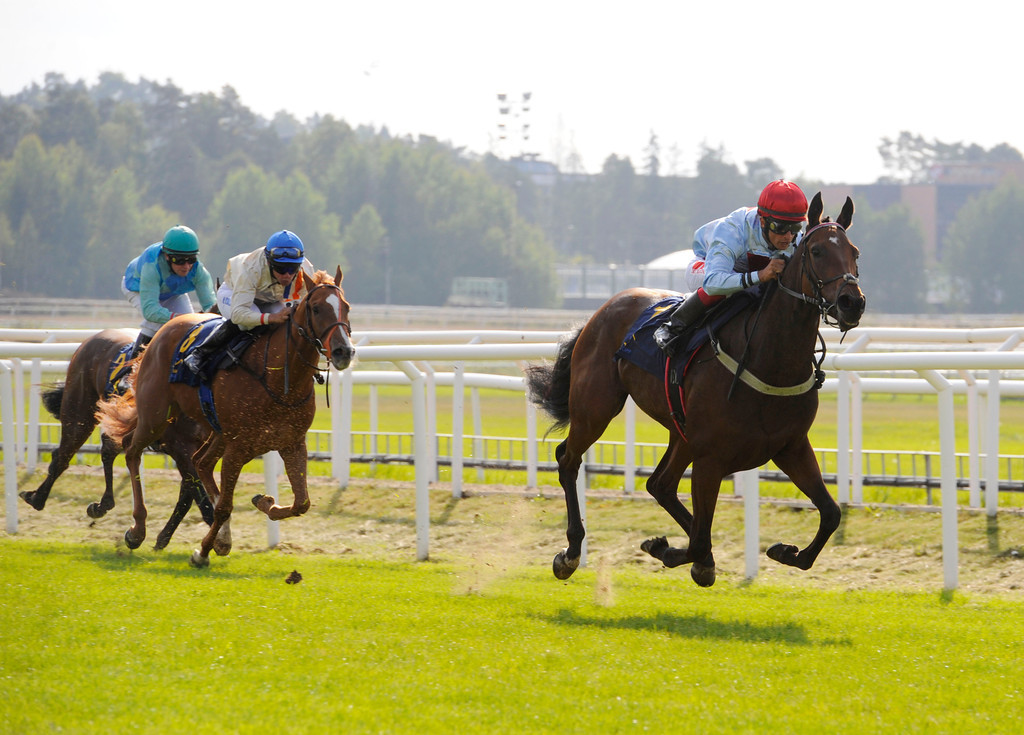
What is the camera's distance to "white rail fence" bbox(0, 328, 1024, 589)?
5.84 m

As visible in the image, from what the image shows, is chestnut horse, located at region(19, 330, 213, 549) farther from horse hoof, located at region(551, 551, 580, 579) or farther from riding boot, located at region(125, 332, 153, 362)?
horse hoof, located at region(551, 551, 580, 579)

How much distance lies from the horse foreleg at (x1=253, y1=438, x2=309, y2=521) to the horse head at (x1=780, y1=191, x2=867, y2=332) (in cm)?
268

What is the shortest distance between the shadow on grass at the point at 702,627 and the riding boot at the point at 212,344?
244 cm

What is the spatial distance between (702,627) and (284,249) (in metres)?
2.98

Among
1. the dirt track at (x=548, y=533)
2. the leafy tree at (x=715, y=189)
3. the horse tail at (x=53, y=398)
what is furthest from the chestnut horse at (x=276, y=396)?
the leafy tree at (x=715, y=189)

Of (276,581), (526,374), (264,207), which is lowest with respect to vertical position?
(276,581)

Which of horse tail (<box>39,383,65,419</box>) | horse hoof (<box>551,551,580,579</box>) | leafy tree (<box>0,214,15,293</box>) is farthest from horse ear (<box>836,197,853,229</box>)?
leafy tree (<box>0,214,15,293</box>)

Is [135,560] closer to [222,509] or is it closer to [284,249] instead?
[222,509]

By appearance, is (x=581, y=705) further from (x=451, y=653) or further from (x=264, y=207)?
(x=264, y=207)

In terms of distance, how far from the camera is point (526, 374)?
674cm

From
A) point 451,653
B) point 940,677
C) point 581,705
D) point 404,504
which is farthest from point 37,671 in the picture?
point 404,504

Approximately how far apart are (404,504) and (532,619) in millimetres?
3530

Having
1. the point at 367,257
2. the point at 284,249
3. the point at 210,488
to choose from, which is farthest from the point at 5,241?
the point at 284,249

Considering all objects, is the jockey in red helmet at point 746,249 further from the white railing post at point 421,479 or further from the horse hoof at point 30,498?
the horse hoof at point 30,498
